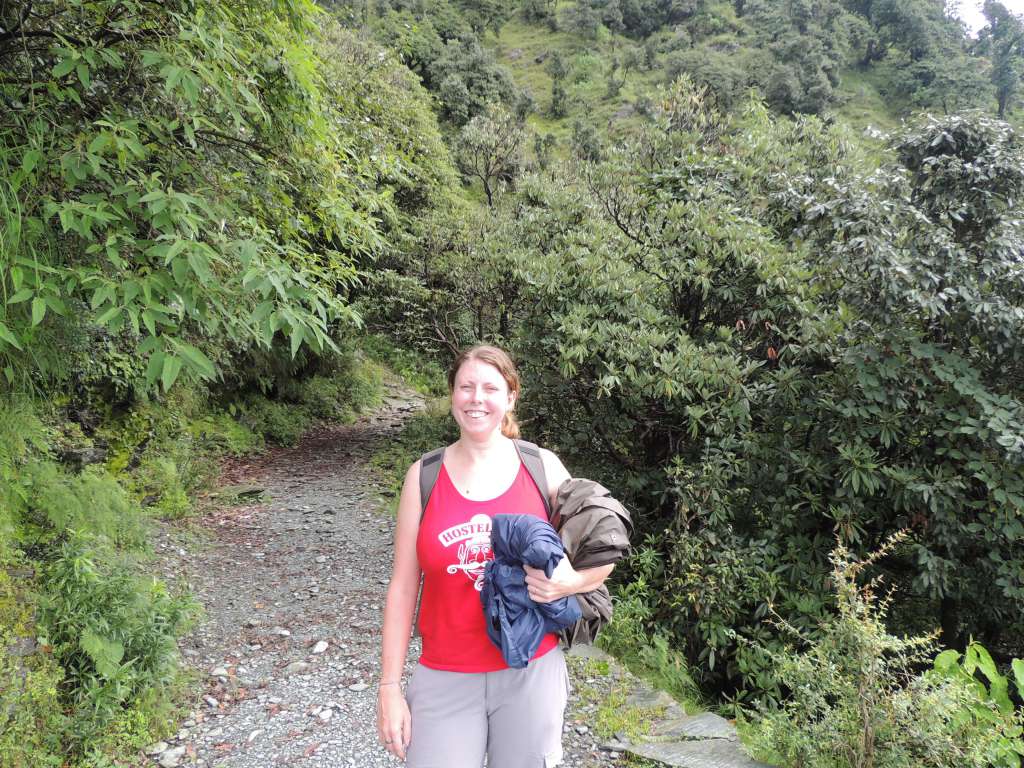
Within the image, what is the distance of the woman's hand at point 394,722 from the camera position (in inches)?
66.6

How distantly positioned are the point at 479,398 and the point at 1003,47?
7184 cm

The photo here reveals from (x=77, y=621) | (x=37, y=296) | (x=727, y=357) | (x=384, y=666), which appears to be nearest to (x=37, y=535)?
(x=77, y=621)

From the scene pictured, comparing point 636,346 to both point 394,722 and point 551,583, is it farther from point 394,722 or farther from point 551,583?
point 394,722

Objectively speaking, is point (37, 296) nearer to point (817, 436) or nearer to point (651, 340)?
point (651, 340)

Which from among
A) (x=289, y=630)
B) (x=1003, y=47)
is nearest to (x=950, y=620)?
(x=289, y=630)

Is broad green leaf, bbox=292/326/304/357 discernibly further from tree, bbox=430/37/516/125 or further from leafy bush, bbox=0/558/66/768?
tree, bbox=430/37/516/125

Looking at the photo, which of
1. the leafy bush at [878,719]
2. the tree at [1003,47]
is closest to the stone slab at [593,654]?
the leafy bush at [878,719]

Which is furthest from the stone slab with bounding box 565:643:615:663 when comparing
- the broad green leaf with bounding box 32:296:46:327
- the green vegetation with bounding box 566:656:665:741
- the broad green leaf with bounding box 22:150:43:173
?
the broad green leaf with bounding box 22:150:43:173

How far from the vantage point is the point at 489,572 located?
157 cm

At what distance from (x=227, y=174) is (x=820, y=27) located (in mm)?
64919

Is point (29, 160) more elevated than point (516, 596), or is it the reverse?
point (29, 160)

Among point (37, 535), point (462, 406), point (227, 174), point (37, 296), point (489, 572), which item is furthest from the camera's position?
point (37, 535)

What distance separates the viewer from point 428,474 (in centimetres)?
178

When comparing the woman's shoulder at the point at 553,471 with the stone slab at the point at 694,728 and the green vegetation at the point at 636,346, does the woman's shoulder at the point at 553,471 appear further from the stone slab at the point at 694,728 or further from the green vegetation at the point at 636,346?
the stone slab at the point at 694,728
